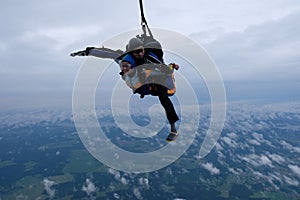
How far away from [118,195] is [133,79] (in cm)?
9356

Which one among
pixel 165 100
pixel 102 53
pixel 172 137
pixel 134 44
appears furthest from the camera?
pixel 102 53

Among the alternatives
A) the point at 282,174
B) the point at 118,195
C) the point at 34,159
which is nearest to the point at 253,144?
the point at 282,174

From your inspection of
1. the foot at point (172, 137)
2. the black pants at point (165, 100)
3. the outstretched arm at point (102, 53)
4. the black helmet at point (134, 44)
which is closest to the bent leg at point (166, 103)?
the black pants at point (165, 100)

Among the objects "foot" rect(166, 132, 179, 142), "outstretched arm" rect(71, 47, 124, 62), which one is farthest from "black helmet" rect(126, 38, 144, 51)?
"foot" rect(166, 132, 179, 142)

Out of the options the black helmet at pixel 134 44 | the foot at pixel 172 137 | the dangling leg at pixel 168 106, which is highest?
the black helmet at pixel 134 44

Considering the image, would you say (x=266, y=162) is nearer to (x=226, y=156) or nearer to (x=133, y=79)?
(x=226, y=156)

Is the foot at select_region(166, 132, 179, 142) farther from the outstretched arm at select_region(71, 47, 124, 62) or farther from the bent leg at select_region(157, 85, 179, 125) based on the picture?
the outstretched arm at select_region(71, 47, 124, 62)

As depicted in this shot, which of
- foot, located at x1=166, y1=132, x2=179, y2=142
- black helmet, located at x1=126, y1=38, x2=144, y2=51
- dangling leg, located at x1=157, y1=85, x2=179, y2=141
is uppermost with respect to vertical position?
black helmet, located at x1=126, y1=38, x2=144, y2=51

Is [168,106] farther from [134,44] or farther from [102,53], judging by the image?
[102,53]

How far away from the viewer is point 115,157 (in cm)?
730

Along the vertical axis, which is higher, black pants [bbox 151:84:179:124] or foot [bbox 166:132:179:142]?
black pants [bbox 151:84:179:124]

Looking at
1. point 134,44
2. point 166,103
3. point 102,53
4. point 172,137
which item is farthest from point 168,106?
point 102,53

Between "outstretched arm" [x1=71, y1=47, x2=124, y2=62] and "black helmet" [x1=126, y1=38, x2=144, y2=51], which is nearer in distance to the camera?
"black helmet" [x1=126, y1=38, x2=144, y2=51]

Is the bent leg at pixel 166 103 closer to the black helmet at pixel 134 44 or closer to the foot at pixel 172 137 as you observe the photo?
the foot at pixel 172 137
